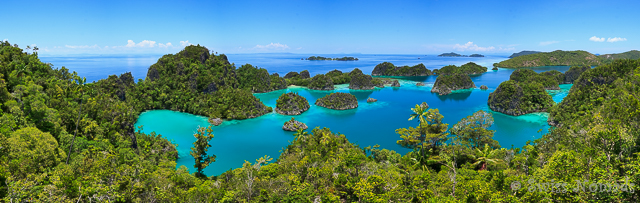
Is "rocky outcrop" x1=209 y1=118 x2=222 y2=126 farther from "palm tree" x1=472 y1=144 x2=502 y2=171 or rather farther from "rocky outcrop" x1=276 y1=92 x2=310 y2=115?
"palm tree" x1=472 y1=144 x2=502 y2=171

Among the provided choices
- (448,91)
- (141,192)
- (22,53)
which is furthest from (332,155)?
(448,91)

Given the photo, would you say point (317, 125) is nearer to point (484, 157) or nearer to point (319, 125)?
point (319, 125)

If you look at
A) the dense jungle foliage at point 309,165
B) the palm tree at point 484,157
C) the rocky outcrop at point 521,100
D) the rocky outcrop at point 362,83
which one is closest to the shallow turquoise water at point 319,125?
the rocky outcrop at point 521,100

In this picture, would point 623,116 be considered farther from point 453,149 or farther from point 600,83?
point 600,83

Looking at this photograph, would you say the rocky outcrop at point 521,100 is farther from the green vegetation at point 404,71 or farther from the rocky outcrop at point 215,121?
the green vegetation at point 404,71

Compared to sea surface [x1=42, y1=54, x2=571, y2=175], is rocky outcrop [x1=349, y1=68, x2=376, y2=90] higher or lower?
higher

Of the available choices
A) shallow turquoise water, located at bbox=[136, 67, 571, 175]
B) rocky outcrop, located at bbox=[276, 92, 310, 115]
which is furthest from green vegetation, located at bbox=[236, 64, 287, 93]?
rocky outcrop, located at bbox=[276, 92, 310, 115]
